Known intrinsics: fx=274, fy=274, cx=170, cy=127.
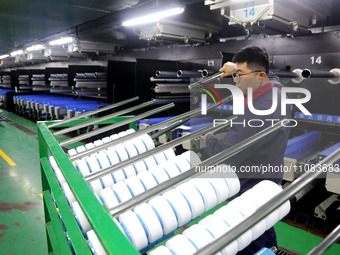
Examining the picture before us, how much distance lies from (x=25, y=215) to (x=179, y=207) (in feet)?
10.0

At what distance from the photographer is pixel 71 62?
9891 millimetres

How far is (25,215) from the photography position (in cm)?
342

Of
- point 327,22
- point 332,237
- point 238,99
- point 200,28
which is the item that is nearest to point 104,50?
point 200,28

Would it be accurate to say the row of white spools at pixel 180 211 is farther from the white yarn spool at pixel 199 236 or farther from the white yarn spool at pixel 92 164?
the white yarn spool at pixel 92 164

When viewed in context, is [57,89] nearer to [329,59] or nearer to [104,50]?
[104,50]

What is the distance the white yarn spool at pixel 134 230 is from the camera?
3.21 ft

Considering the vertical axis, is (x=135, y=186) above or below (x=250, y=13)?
below

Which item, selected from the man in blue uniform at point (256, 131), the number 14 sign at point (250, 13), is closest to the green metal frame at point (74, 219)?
the man in blue uniform at point (256, 131)

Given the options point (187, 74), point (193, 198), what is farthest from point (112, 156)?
point (187, 74)

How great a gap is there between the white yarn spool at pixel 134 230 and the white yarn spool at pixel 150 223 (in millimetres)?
22

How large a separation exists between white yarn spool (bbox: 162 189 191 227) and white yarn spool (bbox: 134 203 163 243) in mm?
Answer: 89

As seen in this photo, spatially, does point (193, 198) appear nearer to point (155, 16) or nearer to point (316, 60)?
point (316, 60)

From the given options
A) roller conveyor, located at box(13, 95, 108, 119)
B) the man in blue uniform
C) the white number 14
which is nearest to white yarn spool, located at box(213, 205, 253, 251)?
the man in blue uniform

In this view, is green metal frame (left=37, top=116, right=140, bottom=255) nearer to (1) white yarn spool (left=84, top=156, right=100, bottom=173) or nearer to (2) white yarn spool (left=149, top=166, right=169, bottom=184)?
(1) white yarn spool (left=84, top=156, right=100, bottom=173)
